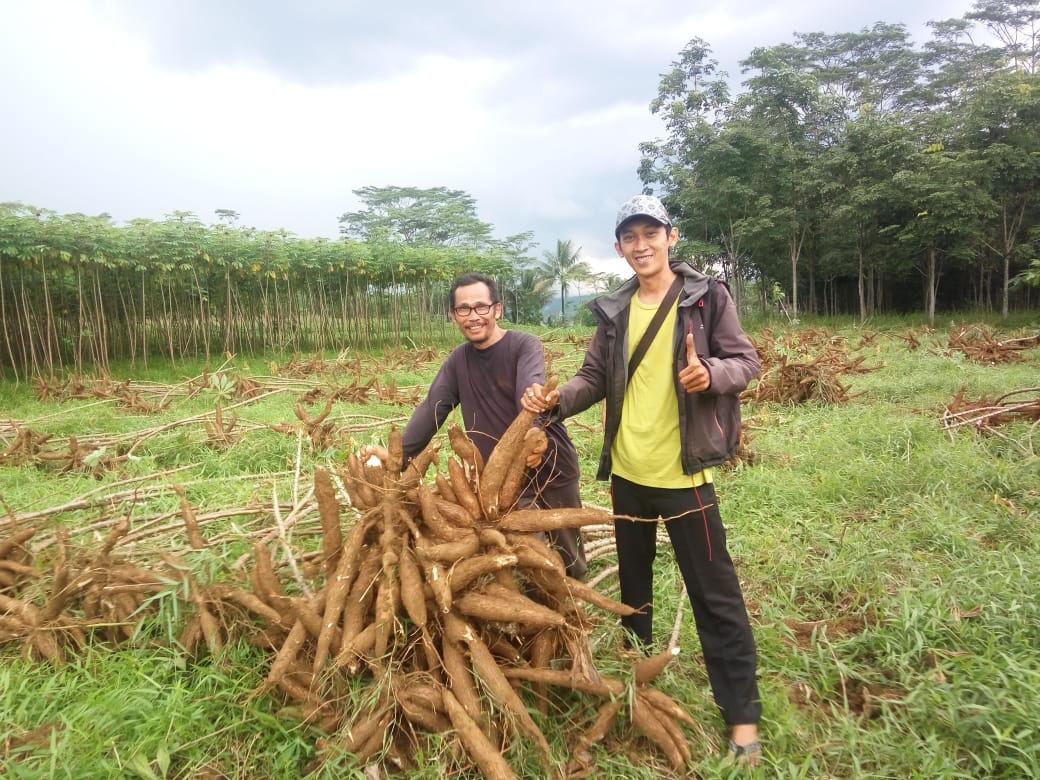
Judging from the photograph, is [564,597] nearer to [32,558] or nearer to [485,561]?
[485,561]

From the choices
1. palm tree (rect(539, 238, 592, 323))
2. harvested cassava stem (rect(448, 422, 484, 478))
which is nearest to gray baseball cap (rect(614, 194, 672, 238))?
harvested cassava stem (rect(448, 422, 484, 478))

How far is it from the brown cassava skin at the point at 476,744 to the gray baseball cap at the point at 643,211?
145 centimetres

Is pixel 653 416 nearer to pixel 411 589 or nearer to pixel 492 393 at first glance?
pixel 492 393

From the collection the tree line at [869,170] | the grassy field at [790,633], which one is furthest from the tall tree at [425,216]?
the grassy field at [790,633]

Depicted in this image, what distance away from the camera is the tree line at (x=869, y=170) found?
51.2ft

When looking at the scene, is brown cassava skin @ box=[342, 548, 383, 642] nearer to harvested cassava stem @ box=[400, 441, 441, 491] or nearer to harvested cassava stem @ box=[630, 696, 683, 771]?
harvested cassava stem @ box=[400, 441, 441, 491]

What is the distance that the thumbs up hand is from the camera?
1637mm

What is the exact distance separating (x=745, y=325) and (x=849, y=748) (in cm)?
2174

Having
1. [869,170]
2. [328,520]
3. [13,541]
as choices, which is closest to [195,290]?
[13,541]

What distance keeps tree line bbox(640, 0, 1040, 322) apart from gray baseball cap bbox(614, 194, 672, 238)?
12.9m

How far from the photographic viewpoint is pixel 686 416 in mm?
1765

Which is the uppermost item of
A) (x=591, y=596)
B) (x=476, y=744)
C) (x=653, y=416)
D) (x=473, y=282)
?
(x=473, y=282)

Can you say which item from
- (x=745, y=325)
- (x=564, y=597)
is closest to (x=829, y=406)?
(x=564, y=597)

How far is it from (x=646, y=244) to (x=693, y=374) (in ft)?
1.48
